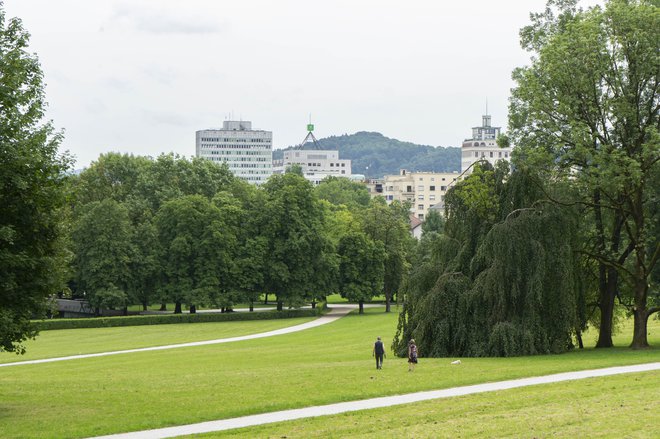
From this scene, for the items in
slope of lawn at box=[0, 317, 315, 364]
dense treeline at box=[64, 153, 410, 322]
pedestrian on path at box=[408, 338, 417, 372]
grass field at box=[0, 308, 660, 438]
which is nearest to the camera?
grass field at box=[0, 308, 660, 438]

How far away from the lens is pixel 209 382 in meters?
30.7

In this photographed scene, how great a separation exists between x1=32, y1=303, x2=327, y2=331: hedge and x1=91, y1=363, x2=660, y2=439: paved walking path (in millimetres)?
47876

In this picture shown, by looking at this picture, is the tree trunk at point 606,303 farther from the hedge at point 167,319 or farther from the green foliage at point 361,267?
the green foliage at point 361,267

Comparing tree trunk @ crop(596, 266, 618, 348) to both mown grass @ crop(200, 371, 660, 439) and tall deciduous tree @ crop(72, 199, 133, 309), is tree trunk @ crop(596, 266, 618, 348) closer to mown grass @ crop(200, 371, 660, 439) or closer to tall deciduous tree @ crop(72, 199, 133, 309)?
mown grass @ crop(200, 371, 660, 439)

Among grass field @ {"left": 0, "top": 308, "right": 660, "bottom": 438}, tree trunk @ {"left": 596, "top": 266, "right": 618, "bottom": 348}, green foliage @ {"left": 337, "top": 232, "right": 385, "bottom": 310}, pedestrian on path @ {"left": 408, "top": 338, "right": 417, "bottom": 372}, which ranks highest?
green foliage @ {"left": 337, "top": 232, "right": 385, "bottom": 310}

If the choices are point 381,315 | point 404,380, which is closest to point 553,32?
point 404,380

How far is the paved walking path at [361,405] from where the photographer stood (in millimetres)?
20819

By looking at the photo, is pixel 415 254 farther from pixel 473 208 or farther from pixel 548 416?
pixel 548 416

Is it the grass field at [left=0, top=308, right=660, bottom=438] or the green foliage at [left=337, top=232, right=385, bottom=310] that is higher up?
the green foliage at [left=337, top=232, right=385, bottom=310]

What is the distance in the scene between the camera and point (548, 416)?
2094 cm

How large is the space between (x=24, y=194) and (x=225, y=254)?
57677 mm

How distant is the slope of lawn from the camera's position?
54125 mm

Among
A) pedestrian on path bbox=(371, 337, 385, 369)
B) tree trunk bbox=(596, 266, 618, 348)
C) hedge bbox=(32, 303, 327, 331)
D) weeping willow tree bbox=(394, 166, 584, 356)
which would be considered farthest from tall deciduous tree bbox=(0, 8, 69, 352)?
hedge bbox=(32, 303, 327, 331)

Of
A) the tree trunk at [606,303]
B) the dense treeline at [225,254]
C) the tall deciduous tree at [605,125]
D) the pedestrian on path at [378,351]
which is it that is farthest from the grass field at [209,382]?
the dense treeline at [225,254]
